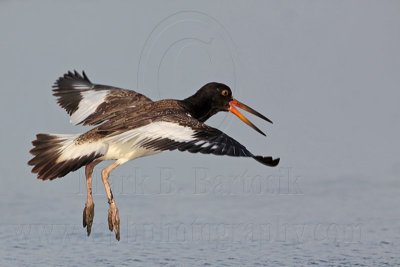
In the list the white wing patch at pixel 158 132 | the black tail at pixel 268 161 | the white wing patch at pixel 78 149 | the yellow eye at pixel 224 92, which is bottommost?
the black tail at pixel 268 161

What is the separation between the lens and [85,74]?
13875mm

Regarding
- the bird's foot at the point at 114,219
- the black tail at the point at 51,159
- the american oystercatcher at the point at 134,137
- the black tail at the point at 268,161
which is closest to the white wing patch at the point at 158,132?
the american oystercatcher at the point at 134,137

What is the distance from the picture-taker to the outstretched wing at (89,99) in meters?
11.9

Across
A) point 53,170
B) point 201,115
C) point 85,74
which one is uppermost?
A: point 85,74

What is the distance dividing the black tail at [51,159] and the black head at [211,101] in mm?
1936

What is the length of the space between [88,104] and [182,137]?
304 cm

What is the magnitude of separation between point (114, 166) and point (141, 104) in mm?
1168

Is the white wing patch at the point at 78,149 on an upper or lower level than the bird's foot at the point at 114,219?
upper

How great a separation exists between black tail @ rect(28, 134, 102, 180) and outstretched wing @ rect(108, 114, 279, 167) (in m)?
0.57

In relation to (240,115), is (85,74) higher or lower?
higher

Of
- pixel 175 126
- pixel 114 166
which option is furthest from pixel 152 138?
pixel 114 166

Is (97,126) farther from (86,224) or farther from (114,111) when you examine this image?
(86,224)

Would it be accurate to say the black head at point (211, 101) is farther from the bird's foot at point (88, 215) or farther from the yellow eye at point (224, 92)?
the bird's foot at point (88, 215)

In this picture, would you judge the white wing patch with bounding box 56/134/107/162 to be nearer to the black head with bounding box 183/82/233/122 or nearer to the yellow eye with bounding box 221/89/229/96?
the black head with bounding box 183/82/233/122
